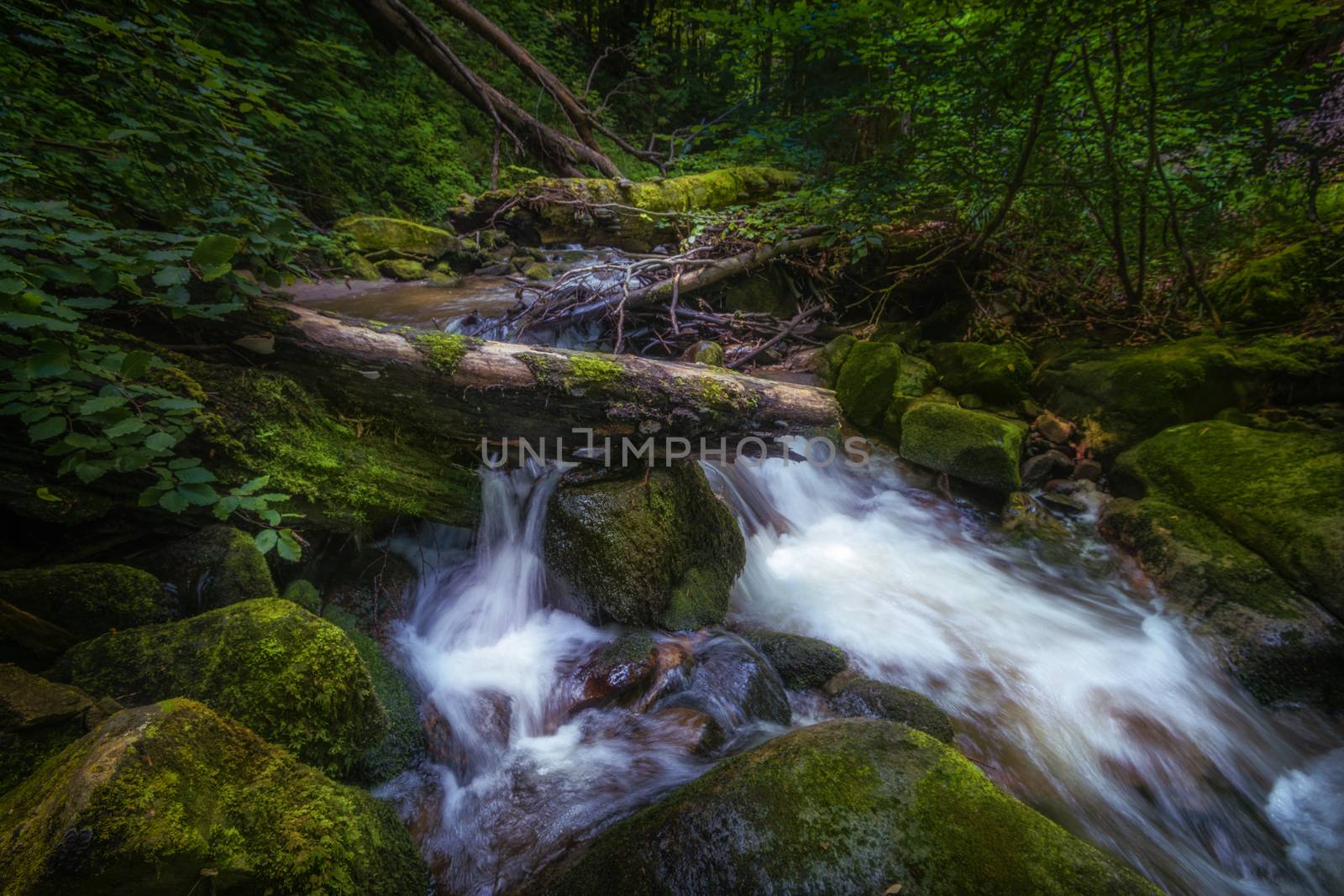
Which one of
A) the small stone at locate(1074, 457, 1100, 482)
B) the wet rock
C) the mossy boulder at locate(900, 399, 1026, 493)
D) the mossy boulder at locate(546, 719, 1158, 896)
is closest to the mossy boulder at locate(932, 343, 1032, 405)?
the mossy boulder at locate(900, 399, 1026, 493)

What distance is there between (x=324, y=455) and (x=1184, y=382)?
678cm

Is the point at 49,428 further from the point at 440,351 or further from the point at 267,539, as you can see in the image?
the point at 440,351

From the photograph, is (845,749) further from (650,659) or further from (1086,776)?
(1086,776)

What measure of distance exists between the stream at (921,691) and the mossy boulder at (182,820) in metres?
0.89

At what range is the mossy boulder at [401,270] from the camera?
7793 millimetres

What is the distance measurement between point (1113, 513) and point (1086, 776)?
2.57 metres

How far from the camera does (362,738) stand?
1.98 meters

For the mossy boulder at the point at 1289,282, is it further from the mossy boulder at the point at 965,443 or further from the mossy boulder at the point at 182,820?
the mossy boulder at the point at 182,820

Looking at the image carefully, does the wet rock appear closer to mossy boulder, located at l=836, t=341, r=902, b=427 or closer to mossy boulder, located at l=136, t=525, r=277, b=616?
mossy boulder, located at l=836, t=341, r=902, b=427

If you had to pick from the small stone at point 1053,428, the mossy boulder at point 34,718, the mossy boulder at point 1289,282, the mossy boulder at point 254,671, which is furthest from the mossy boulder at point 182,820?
the mossy boulder at point 1289,282

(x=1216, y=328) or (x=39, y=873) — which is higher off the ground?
(x=1216, y=328)

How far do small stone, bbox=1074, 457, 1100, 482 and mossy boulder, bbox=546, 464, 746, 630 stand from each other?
13.4 ft

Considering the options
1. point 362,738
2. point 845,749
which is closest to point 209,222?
point 362,738

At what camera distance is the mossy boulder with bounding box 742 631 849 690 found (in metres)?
3.17
